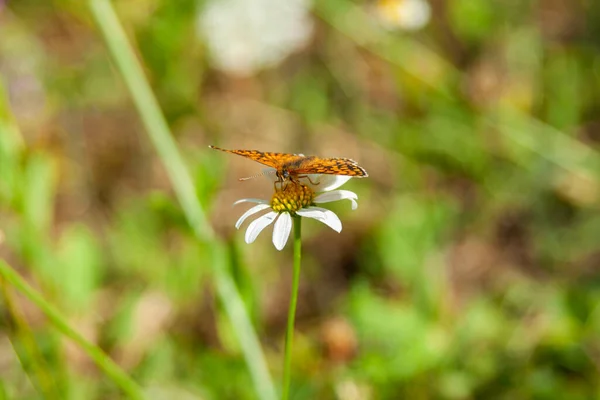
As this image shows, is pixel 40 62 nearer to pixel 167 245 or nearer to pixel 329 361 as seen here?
pixel 167 245

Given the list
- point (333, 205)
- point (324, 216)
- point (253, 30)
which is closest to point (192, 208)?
point (324, 216)

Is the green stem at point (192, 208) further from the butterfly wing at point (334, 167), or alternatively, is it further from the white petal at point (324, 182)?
the butterfly wing at point (334, 167)

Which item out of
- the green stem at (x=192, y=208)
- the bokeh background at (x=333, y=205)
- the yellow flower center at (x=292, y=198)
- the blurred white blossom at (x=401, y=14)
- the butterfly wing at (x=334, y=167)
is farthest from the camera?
the blurred white blossom at (x=401, y=14)

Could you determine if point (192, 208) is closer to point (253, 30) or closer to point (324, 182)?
A: point (324, 182)

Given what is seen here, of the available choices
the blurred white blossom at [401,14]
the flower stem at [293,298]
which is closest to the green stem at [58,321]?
the flower stem at [293,298]

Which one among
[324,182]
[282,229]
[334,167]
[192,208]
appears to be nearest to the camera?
[334,167]
